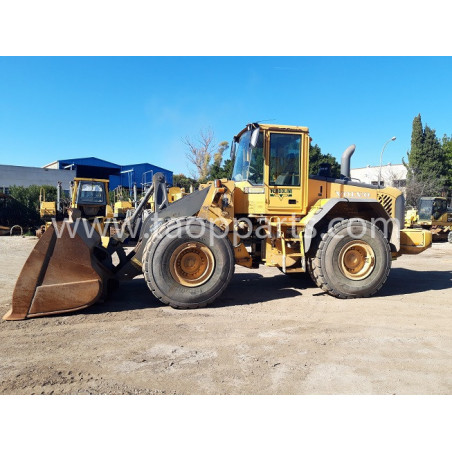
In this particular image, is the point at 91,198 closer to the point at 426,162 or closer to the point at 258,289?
the point at 258,289

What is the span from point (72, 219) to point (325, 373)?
13.4ft

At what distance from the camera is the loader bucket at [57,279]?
423 cm

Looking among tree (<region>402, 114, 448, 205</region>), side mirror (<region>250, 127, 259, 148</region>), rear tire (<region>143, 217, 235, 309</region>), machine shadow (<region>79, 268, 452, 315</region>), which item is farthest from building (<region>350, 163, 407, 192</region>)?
rear tire (<region>143, 217, 235, 309</region>)

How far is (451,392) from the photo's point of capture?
2.70 metres

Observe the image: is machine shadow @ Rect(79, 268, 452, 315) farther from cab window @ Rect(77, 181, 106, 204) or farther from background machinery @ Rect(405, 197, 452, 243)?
background machinery @ Rect(405, 197, 452, 243)

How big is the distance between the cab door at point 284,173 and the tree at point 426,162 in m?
29.8

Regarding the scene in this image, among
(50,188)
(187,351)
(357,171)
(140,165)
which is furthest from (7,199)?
(357,171)

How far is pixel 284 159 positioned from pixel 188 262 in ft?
8.08

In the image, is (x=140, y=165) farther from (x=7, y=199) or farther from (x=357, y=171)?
(x=357, y=171)

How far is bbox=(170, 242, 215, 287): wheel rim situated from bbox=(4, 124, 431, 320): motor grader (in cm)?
1

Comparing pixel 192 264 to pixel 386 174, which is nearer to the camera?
pixel 192 264

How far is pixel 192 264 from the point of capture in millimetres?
5043

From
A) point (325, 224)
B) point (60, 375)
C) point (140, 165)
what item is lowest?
point (60, 375)

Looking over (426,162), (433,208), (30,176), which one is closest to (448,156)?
(426,162)
